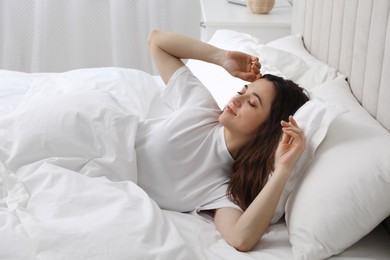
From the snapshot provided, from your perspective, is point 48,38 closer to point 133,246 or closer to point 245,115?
point 245,115

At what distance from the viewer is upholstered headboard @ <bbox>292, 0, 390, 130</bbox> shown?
1.48m

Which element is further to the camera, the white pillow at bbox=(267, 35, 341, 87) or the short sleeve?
the white pillow at bbox=(267, 35, 341, 87)

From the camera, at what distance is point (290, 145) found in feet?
4.60

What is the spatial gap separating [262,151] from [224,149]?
0.13 m

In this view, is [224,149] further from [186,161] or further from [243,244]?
[243,244]

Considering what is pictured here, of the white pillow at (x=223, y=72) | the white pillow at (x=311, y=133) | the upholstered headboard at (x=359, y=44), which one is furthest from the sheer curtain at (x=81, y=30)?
the white pillow at (x=311, y=133)

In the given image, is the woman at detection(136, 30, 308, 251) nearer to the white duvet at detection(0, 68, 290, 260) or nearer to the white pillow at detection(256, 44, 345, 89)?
the white duvet at detection(0, 68, 290, 260)

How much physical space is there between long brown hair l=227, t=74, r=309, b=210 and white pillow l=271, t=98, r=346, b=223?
63 mm

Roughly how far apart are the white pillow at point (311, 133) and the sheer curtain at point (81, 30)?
2209mm

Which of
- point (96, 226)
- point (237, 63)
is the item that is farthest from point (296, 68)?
point (96, 226)

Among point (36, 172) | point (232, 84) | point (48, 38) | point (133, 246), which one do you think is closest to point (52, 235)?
point (133, 246)

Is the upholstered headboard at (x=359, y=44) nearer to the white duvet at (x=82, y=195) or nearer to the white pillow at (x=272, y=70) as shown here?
the white pillow at (x=272, y=70)

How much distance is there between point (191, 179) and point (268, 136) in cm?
24

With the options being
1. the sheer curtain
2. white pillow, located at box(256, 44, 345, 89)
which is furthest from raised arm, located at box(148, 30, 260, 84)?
the sheer curtain
